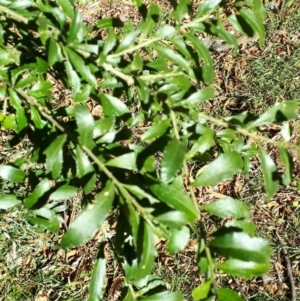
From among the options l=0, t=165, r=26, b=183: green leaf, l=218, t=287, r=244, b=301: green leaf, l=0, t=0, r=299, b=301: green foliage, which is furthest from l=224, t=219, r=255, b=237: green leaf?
l=0, t=165, r=26, b=183: green leaf

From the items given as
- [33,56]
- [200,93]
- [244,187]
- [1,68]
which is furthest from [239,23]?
[244,187]

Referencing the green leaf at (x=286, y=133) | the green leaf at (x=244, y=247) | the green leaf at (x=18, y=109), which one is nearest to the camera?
the green leaf at (x=244, y=247)

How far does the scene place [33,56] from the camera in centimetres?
151

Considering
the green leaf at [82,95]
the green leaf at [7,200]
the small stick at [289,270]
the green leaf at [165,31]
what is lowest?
the small stick at [289,270]

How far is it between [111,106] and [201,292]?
1.68 feet

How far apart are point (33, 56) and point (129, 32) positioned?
33 cm

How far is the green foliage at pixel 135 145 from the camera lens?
1.05m

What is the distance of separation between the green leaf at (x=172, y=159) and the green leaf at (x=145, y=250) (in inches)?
4.4

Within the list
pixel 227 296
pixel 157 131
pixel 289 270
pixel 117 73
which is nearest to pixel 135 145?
pixel 157 131

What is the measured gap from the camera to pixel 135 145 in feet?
3.93

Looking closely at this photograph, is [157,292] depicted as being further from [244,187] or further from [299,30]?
[299,30]

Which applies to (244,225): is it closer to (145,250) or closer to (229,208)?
(229,208)

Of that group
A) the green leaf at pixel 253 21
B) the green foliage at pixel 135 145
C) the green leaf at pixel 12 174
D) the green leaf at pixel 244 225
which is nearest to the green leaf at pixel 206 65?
the green foliage at pixel 135 145

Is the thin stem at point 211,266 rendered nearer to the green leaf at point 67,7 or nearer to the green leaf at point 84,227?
the green leaf at point 84,227
